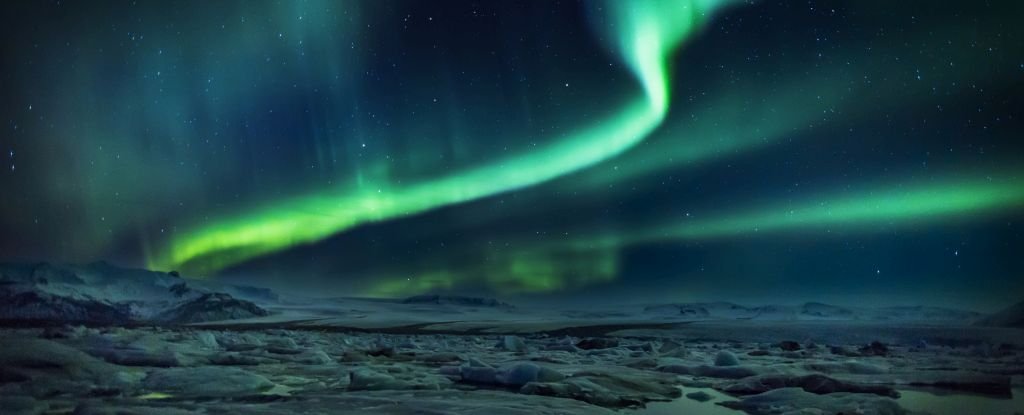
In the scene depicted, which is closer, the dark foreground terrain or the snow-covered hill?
the dark foreground terrain

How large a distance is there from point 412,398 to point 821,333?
32.5 m

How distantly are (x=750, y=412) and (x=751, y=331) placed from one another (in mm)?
32208

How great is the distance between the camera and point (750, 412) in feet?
22.7

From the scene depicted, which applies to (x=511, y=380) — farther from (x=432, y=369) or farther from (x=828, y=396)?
(x=828, y=396)

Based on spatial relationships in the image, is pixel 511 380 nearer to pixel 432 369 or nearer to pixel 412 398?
pixel 412 398

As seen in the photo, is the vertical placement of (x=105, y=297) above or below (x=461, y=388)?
above

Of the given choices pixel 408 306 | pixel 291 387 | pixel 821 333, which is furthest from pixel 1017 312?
pixel 408 306

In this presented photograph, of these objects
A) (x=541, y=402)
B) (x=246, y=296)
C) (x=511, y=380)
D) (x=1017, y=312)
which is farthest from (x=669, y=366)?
(x=246, y=296)

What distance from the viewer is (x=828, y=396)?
750cm

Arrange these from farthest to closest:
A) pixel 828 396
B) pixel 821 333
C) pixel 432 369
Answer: pixel 821 333, pixel 432 369, pixel 828 396

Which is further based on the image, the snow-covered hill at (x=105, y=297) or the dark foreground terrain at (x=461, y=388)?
the snow-covered hill at (x=105, y=297)

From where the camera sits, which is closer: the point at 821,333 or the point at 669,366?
the point at 669,366

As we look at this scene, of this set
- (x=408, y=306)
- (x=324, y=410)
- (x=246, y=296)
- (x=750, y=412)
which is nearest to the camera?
(x=324, y=410)

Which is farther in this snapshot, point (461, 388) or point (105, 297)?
point (105, 297)
